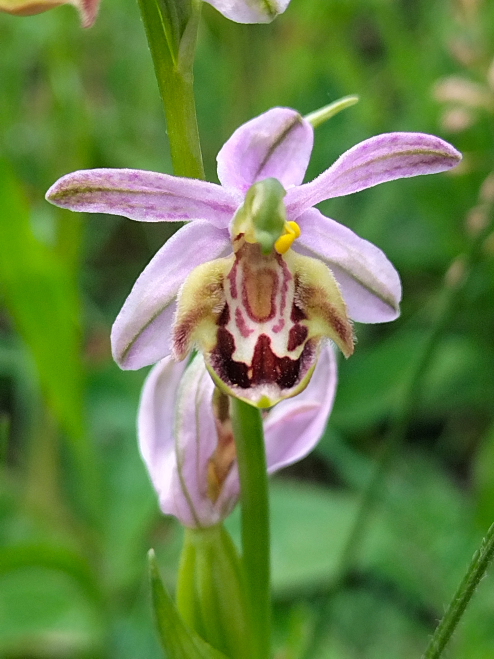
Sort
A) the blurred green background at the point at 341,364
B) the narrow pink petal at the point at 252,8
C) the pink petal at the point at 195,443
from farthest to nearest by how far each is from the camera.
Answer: the blurred green background at the point at 341,364
the pink petal at the point at 195,443
the narrow pink petal at the point at 252,8

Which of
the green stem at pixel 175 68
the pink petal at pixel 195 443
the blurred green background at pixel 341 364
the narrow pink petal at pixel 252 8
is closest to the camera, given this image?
the narrow pink petal at pixel 252 8

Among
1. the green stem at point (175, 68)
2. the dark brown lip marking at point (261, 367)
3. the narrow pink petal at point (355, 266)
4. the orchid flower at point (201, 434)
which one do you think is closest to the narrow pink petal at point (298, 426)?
the orchid flower at point (201, 434)

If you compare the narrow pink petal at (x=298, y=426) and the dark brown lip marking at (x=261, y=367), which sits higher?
the dark brown lip marking at (x=261, y=367)

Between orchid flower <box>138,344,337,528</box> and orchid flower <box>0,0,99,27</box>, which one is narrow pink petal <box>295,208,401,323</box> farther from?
orchid flower <box>0,0,99,27</box>

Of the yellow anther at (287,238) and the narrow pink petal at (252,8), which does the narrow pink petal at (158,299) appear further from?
the narrow pink petal at (252,8)

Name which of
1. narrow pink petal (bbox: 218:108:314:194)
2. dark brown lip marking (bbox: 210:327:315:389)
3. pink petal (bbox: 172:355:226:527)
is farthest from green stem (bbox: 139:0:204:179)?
pink petal (bbox: 172:355:226:527)

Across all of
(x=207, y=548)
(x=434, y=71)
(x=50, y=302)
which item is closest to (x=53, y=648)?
(x=50, y=302)

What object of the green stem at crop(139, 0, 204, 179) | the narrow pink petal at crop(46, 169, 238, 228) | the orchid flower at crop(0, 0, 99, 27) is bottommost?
the narrow pink petal at crop(46, 169, 238, 228)

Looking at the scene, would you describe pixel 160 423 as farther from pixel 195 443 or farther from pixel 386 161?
pixel 386 161
